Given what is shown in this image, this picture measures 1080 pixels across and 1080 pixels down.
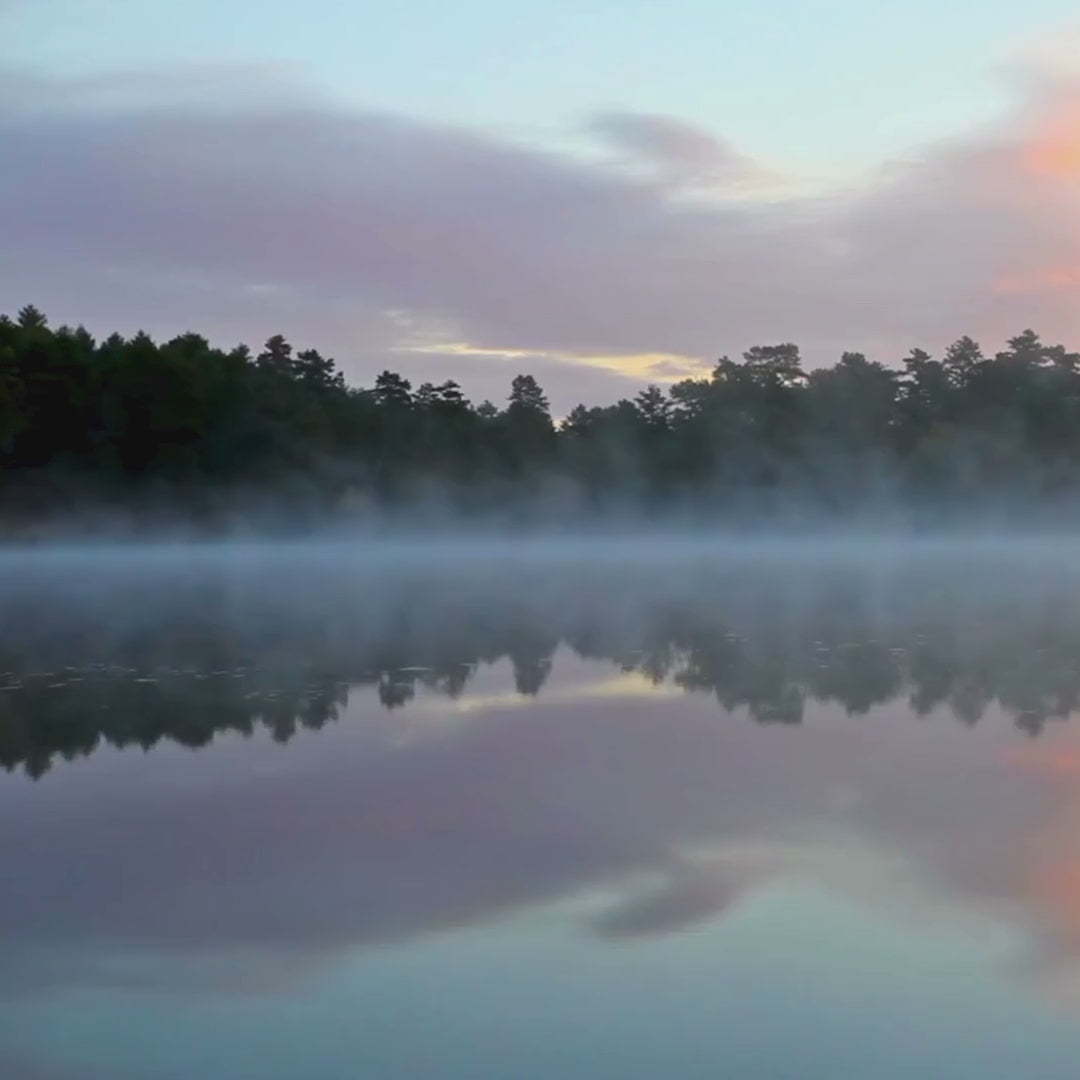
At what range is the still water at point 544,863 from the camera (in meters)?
4.50

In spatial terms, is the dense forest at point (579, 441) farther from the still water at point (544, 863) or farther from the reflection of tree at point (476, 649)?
the still water at point (544, 863)

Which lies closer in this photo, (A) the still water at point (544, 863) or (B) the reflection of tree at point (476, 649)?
(A) the still water at point (544, 863)

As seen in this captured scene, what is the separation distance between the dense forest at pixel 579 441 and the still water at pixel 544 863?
42264 millimetres

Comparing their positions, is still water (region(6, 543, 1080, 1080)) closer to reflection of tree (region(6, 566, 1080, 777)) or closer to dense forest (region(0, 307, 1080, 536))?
reflection of tree (region(6, 566, 1080, 777))

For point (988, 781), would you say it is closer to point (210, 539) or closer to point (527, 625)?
point (527, 625)

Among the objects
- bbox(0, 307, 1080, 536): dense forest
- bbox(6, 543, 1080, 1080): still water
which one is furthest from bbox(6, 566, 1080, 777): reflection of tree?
bbox(0, 307, 1080, 536): dense forest

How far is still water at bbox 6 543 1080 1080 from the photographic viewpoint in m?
4.50

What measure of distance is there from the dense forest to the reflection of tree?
30328mm

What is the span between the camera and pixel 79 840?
22.7 ft

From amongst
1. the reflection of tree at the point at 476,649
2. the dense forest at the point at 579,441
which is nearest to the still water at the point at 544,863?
the reflection of tree at the point at 476,649

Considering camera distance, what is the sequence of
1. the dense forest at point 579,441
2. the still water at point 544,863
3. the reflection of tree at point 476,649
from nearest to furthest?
1. the still water at point 544,863
2. the reflection of tree at point 476,649
3. the dense forest at point 579,441

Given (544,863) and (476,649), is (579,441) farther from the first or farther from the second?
(544,863)

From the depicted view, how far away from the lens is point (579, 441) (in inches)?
3009

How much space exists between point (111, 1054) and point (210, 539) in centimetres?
5409
